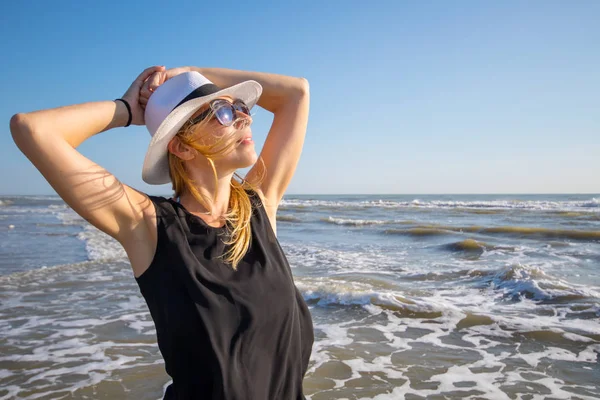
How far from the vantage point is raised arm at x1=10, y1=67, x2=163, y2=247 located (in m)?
1.66

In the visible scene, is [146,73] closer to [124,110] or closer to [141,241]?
[124,110]

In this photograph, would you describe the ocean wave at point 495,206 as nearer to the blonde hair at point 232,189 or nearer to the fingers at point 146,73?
the blonde hair at point 232,189

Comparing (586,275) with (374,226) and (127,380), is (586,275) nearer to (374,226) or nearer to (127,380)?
(127,380)

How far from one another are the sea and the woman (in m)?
2.62

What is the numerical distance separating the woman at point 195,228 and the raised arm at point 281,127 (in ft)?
0.56

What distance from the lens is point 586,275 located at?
8.91m

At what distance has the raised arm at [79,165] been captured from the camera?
1655 mm

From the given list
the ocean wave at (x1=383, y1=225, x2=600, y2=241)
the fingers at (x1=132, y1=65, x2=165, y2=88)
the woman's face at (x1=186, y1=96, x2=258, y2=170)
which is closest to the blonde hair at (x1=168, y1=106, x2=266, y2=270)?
the woman's face at (x1=186, y1=96, x2=258, y2=170)

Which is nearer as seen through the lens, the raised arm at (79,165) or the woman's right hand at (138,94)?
the raised arm at (79,165)

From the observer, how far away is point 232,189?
229 centimetres

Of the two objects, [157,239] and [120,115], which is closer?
[157,239]

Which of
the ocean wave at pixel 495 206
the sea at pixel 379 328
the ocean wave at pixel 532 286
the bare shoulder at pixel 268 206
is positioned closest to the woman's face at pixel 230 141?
the bare shoulder at pixel 268 206

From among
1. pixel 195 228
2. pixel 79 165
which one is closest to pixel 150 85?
pixel 79 165

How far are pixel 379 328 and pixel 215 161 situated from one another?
176 inches
